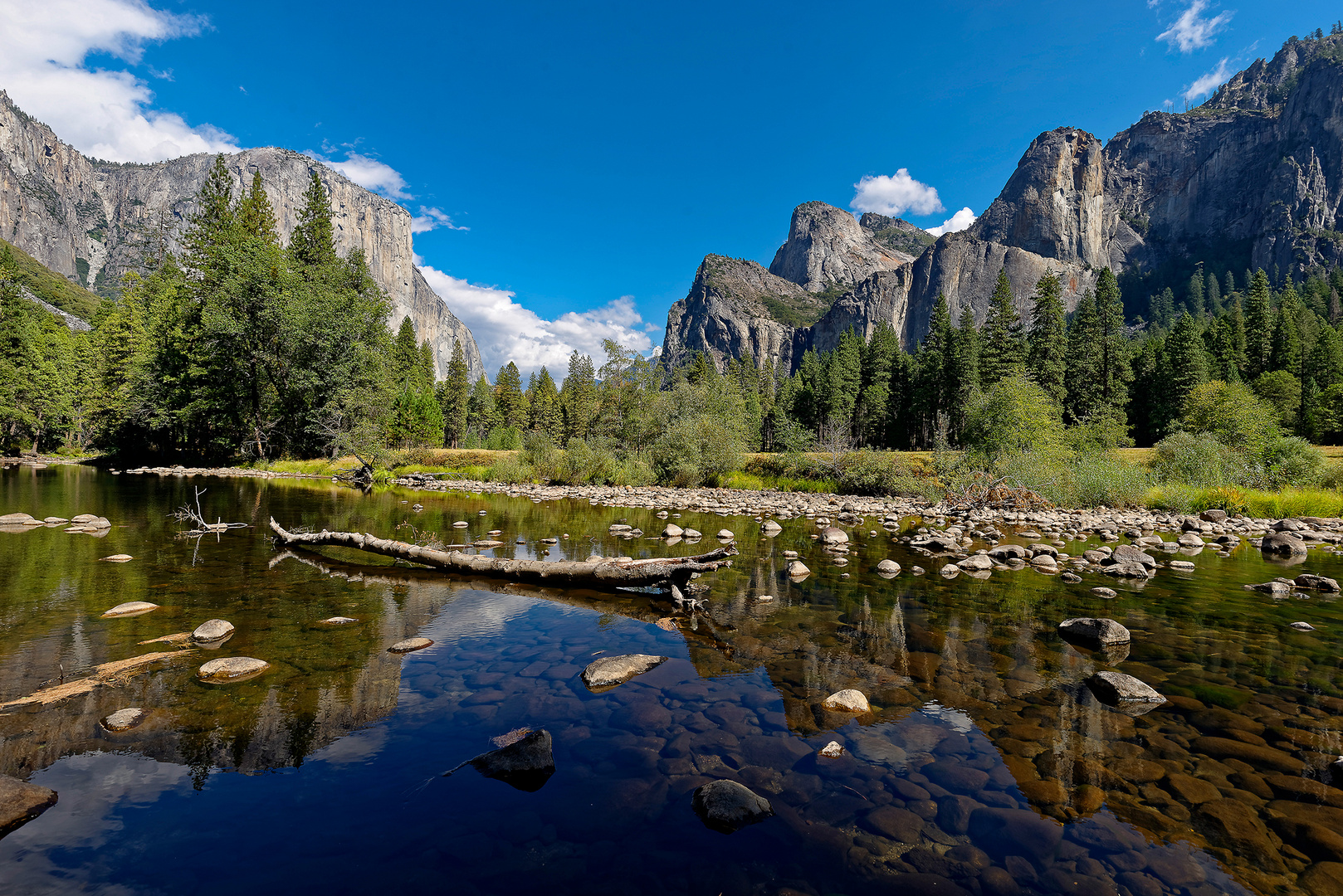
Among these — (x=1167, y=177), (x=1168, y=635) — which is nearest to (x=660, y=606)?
(x=1168, y=635)

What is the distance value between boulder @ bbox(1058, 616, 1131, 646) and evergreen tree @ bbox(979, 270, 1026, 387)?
59.3 m

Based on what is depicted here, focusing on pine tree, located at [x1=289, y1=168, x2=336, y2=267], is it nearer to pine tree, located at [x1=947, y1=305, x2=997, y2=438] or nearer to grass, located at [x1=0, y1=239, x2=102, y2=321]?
pine tree, located at [x1=947, y1=305, x2=997, y2=438]

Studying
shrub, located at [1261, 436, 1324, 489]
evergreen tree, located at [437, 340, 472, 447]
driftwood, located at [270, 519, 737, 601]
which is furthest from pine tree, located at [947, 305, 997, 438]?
evergreen tree, located at [437, 340, 472, 447]

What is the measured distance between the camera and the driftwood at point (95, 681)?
460 centimetres

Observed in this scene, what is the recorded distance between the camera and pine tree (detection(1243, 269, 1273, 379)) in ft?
198

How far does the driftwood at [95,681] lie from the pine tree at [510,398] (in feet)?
274

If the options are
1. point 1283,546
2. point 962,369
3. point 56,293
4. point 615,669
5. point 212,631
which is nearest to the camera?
point 615,669

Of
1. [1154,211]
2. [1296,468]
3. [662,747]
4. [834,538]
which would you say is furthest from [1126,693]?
[1154,211]

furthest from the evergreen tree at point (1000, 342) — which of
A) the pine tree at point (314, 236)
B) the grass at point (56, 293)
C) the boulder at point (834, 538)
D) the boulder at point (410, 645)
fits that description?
the grass at point (56, 293)

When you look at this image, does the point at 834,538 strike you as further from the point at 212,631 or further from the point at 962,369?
the point at 962,369

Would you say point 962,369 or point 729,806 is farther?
point 962,369

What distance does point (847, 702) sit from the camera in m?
5.28

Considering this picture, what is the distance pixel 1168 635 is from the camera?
753 cm

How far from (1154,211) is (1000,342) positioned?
20235 cm
